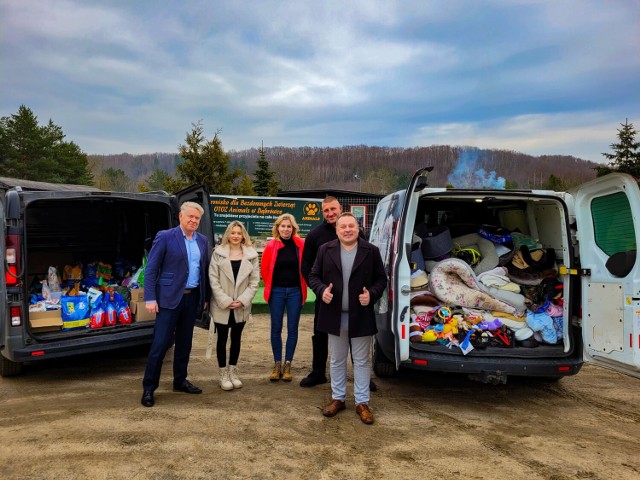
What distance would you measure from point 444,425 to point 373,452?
77cm

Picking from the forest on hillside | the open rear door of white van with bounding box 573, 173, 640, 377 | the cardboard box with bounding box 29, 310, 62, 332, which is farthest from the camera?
the forest on hillside

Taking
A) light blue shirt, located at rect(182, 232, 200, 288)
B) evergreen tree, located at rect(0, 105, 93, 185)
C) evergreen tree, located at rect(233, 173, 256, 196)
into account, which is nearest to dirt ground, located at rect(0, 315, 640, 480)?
light blue shirt, located at rect(182, 232, 200, 288)

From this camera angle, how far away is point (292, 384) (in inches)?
175

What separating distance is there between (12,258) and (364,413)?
324 cm

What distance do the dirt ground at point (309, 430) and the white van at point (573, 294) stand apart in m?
0.45

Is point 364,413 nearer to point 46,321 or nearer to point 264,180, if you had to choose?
point 46,321

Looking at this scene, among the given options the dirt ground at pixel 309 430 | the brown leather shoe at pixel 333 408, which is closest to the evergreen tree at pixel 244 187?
the dirt ground at pixel 309 430

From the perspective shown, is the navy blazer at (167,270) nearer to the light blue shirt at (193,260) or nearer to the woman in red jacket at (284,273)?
the light blue shirt at (193,260)

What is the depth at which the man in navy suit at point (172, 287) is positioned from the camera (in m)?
3.85

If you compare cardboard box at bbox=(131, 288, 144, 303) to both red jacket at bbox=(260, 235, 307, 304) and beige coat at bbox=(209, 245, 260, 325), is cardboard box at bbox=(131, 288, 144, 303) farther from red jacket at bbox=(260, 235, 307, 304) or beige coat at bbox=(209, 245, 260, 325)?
red jacket at bbox=(260, 235, 307, 304)

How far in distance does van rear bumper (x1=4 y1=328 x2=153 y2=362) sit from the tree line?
10211 mm

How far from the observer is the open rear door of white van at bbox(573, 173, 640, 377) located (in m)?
3.24

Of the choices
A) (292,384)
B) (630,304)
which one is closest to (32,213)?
(292,384)

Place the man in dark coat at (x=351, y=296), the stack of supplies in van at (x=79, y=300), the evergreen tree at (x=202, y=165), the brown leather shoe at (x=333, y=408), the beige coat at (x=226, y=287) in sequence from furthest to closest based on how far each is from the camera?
the evergreen tree at (x=202, y=165), the stack of supplies in van at (x=79, y=300), the beige coat at (x=226, y=287), the brown leather shoe at (x=333, y=408), the man in dark coat at (x=351, y=296)
